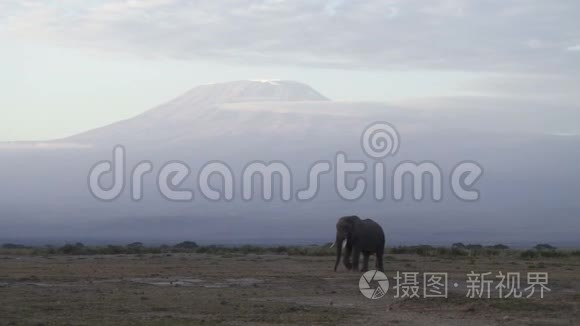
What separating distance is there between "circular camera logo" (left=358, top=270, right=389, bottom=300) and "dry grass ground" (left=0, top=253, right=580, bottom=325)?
0.92 feet

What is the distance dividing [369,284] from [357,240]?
5929 millimetres

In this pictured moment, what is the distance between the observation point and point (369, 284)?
29594 mm

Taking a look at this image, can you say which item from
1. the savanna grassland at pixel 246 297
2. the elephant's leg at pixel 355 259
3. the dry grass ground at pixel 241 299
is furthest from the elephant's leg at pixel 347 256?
the dry grass ground at pixel 241 299

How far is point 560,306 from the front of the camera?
75.2 ft

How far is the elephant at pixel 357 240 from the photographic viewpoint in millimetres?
35500

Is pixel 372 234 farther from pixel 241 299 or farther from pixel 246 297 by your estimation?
pixel 241 299

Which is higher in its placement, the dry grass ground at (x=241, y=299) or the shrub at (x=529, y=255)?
the shrub at (x=529, y=255)

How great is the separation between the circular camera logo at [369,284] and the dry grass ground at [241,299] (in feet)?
0.92

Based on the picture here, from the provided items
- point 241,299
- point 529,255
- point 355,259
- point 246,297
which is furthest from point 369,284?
point 529,255

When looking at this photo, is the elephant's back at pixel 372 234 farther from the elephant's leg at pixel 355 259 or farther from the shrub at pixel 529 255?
the shrub at pixel 529 255

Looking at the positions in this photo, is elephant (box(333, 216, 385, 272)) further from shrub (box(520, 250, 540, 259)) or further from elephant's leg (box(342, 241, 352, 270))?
shrub (box(520, 250, 540, 259))

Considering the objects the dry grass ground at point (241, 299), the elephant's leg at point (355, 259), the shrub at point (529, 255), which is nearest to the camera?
the dry grass ground at point (241, 299)

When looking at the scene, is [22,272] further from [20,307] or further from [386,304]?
[386,304]

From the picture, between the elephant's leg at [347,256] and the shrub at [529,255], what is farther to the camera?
the shrub at [529,255]
